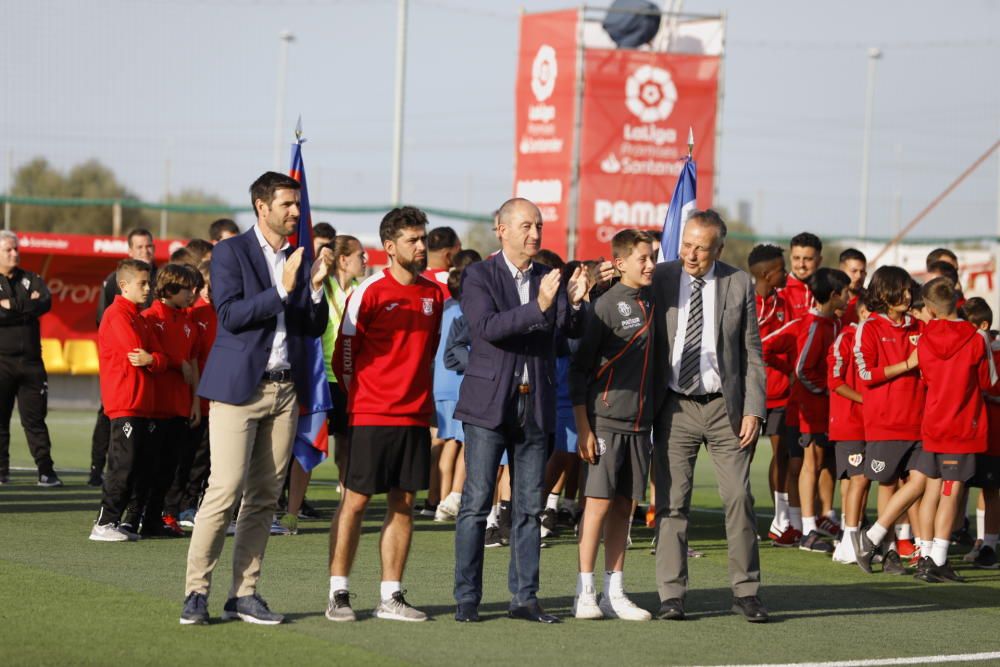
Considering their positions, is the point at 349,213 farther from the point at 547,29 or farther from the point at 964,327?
the point at 964,327

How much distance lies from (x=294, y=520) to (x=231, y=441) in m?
3.85

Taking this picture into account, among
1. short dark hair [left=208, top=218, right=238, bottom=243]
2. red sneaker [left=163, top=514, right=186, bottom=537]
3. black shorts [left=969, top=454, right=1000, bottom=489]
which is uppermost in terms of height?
short dark hair [left=208, top=218, right=238, bottom=243]

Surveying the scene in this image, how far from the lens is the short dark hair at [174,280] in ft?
34.1

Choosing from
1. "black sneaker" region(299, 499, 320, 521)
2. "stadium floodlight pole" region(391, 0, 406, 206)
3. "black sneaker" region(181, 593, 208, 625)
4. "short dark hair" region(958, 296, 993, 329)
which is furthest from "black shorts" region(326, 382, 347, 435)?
"stadium floodlight pole" region(391, 0, 406, 206)

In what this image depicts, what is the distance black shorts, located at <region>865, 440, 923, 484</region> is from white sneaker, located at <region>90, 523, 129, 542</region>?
519 cm

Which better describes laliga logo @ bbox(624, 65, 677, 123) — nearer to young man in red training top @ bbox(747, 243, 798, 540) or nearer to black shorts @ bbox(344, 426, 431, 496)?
young man in red training top @ bbox(747, 243, 798, 540)

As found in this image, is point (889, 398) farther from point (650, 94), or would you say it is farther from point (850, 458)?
point (650, 94)

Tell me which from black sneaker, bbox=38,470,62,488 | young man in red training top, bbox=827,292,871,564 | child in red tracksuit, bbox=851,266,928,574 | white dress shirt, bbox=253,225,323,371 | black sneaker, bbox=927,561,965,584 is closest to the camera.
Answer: white dress shirt, bbox=253,225,323,371

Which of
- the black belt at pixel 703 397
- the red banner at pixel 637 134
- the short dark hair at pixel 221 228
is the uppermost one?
the red banner at pixel 637 134

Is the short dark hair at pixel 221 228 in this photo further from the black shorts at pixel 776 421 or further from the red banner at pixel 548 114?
the red banner at pixel 548 114

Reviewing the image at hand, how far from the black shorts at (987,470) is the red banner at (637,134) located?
19041mm

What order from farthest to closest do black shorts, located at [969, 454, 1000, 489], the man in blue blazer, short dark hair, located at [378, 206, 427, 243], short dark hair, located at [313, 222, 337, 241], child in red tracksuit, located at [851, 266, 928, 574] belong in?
short dark hair, located at [313, 222, 337, 241], black shorts, located at [969, 454, 1000, 489], child in red tracksuit, located at [851, 266, 928, 574], short dark hair, located at [378, 206, 427, 243], the man in blue blazer

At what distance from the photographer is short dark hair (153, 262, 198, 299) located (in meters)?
10.4

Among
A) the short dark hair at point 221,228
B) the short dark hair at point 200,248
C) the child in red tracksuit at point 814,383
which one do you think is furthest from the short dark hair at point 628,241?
the short dark hair at point 221,228
